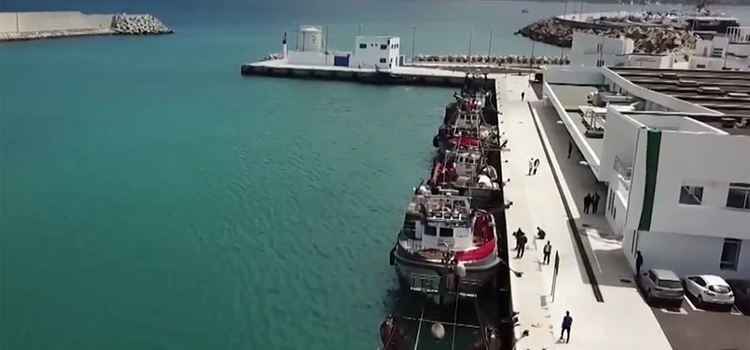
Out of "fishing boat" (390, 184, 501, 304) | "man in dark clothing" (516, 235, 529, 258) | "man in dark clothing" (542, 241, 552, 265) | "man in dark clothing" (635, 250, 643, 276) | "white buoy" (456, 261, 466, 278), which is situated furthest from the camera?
"man in dark clothing" (516, 235, 529, 258)

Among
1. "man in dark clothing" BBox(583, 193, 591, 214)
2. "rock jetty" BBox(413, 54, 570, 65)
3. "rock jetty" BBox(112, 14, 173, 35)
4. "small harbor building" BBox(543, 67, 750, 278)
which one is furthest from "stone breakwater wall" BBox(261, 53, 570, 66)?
"small harbor building" BBox(543, 67, 750, 278)

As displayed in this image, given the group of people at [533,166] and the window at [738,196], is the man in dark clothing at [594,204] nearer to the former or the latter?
the group of people at [533,166]

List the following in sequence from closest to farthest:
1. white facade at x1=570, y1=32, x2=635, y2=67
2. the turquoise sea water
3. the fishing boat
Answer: the fishing boat, the turquoise sea water, white facade at x1=570, y1=32, x2=635, y2=67

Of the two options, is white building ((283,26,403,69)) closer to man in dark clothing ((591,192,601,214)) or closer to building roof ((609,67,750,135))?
building roof ((609,67,750,135))

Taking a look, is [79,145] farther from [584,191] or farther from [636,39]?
[636,39]

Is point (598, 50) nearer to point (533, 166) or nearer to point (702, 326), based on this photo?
point (533, 166)

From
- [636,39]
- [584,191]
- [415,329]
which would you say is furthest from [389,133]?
[636,39]

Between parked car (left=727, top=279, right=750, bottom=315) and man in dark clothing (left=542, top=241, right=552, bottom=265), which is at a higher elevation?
man in dark clothing (left=542, top=241, right=552, bottom=265)

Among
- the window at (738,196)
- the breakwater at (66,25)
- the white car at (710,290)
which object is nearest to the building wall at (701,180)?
the window at (738,196)
